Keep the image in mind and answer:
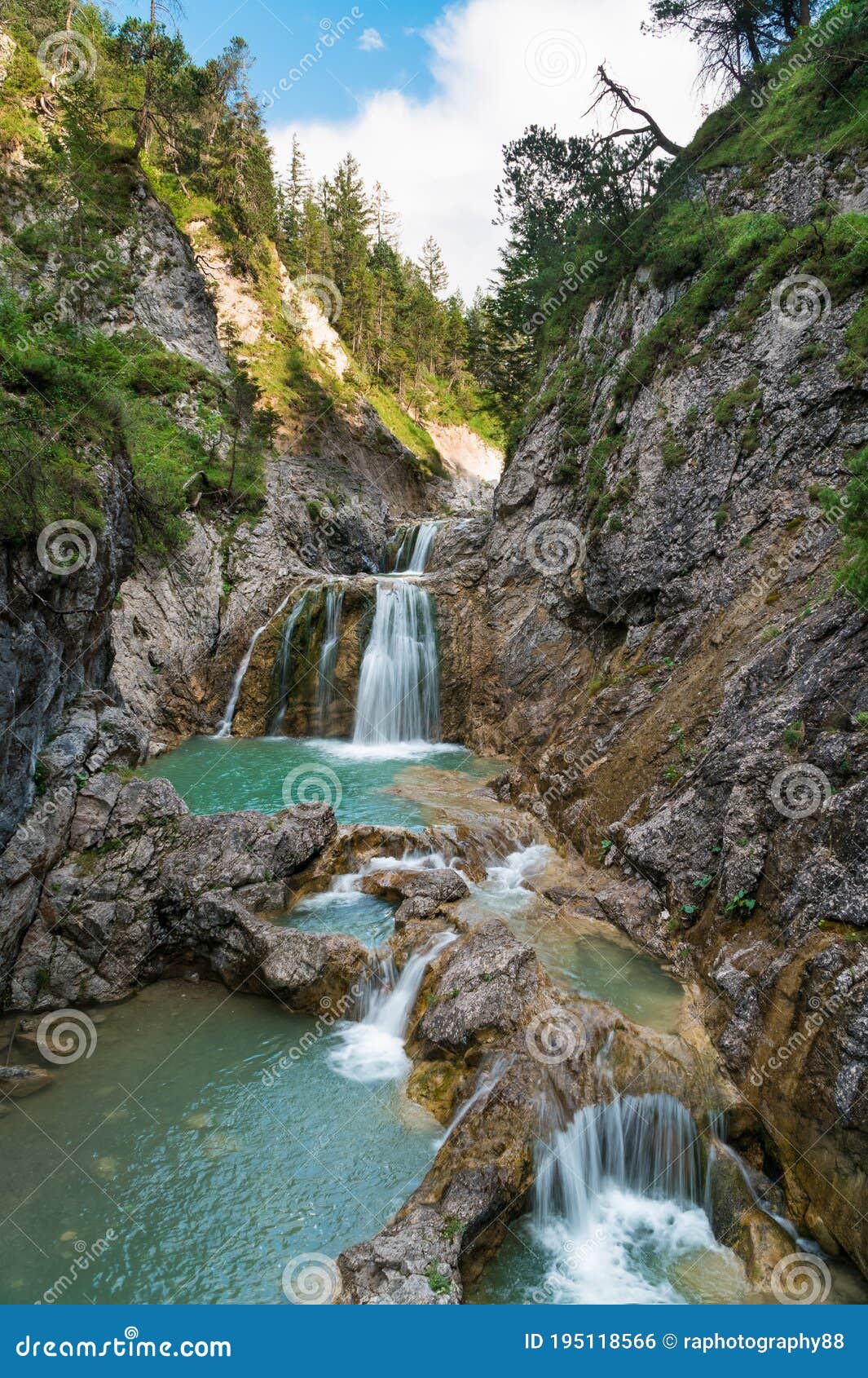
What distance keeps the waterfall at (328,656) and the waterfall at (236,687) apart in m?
1.78

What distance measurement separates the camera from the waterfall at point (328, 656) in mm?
21219

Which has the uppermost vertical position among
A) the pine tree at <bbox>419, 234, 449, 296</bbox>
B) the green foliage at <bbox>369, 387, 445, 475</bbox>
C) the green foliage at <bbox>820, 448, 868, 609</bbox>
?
the pine tree at <bbox>419, 234, 449, 296</bbox>

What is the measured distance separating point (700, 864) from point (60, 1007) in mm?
8322

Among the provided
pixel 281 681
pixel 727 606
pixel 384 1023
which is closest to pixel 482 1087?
pixel 384 1023

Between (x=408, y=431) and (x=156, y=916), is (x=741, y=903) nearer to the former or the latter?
(x=156, y=916)

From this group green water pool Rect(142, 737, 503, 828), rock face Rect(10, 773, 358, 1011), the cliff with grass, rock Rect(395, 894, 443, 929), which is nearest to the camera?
the cliff with grass

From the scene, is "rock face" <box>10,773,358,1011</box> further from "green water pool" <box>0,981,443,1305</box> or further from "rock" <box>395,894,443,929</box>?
"rock" <box>395,894,443,929</box>

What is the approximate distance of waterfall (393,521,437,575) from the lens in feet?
91.7

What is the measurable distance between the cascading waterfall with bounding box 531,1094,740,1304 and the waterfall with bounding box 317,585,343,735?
52.5 feet

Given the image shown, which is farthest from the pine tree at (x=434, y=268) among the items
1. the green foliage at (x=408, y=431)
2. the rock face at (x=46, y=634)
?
the rock face at (x=46, y=634)

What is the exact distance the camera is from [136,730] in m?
10.7

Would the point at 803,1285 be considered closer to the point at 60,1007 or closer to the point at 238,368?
the point at 60,1007

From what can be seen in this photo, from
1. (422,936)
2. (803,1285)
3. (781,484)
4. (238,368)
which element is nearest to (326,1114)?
(422,936)

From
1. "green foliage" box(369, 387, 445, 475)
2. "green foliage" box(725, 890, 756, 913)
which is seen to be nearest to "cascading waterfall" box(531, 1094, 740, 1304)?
"green foliage" box(725, 890, 756, 913)
